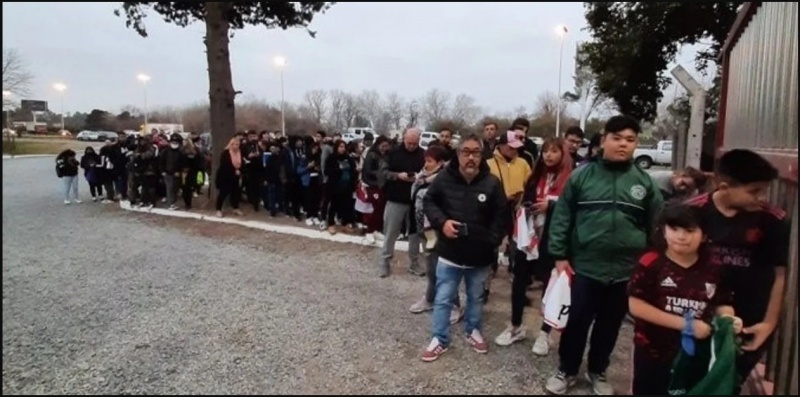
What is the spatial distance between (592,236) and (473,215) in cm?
79

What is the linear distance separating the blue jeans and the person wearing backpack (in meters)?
2.60

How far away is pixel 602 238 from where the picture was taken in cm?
264

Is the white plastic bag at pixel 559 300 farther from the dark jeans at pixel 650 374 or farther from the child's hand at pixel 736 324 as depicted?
the child's hand at pixel 736 324

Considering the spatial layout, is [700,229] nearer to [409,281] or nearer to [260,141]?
[409,281]

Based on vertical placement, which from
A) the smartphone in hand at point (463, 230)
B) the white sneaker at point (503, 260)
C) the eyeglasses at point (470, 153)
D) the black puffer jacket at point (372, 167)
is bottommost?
the white sneaker at point (503, 260)

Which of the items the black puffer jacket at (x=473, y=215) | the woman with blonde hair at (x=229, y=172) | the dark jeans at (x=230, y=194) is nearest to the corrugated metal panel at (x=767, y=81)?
the black puffer jacket at (x=473, y=215)

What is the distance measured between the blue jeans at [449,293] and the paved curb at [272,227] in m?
2.96

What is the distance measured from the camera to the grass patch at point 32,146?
8.94 feet

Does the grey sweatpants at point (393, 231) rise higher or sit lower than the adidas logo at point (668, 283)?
lower

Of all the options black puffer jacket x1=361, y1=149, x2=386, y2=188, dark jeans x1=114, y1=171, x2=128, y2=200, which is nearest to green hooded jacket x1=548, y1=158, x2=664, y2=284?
black puffer jacket x1=361, y1=149, x2=386, y2=188

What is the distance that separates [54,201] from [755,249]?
4.43 meters

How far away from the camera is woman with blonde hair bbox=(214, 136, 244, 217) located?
7.89 metres

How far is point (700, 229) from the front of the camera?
7.32ft

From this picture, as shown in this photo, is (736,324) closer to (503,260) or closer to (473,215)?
(473,215)
